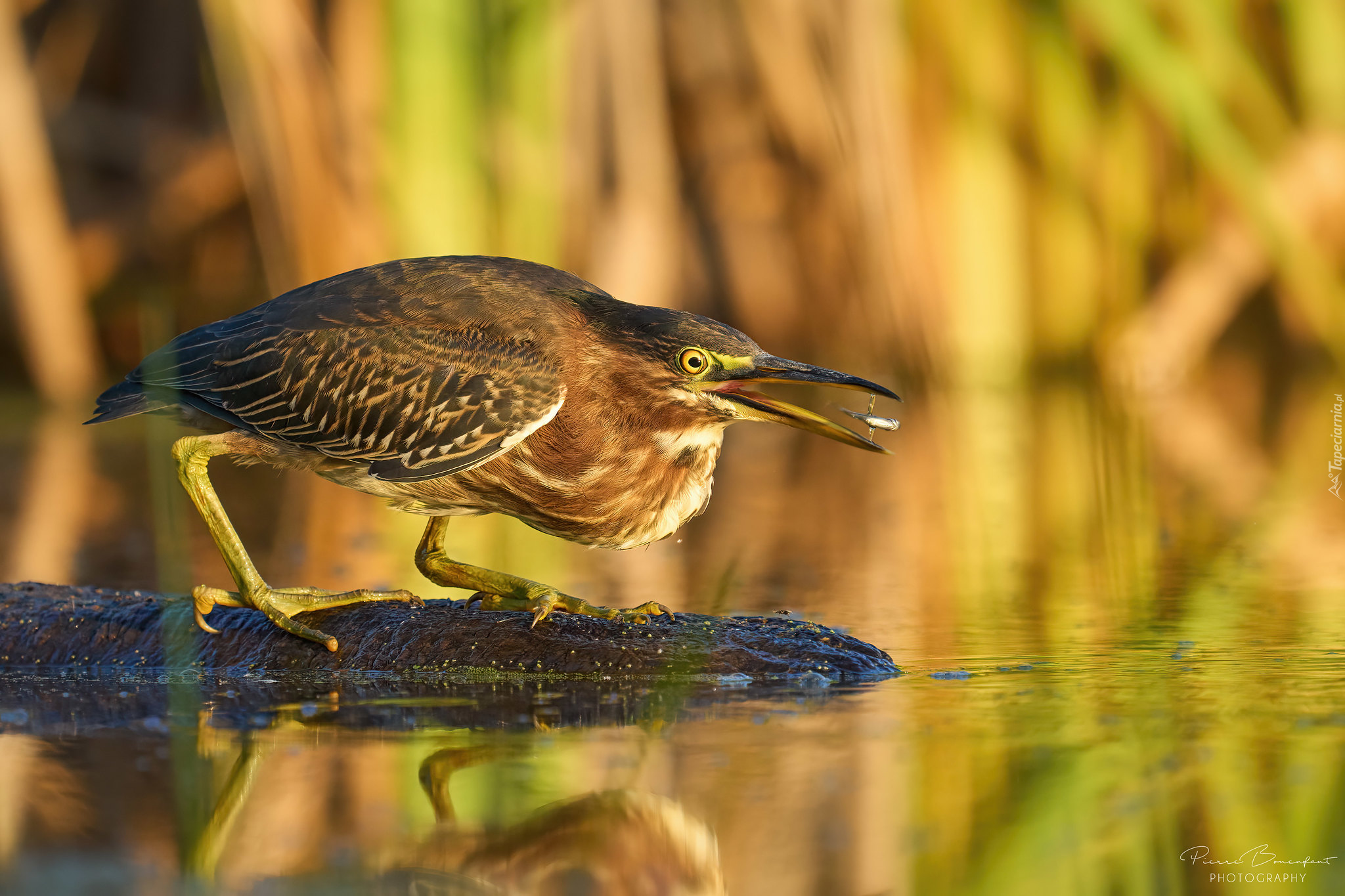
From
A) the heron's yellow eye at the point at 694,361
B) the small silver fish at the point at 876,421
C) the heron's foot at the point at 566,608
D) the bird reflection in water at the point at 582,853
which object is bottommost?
the bird reflection in water at the point at 582,853

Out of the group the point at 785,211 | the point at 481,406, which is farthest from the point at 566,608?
the point at 785,211

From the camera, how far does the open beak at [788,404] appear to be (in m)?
4.69

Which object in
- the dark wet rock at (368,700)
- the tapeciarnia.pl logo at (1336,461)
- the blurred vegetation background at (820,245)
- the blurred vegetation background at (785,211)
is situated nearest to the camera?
the dark wet rock at (368,700)

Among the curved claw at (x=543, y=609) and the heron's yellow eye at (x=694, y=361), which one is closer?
the curved claw at (x=543, y=609)

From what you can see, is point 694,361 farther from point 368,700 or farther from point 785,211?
point 785,211

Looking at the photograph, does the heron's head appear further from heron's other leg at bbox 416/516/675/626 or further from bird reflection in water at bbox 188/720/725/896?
bird reflection in water at bbox 188/720/725/896

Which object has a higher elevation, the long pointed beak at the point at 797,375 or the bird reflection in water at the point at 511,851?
the long pointed beak at the point at 797,375

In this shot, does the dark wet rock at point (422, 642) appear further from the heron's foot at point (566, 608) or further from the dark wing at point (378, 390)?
the dark wing at point (378, 390)

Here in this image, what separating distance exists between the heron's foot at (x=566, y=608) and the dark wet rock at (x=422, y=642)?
4 centimetres

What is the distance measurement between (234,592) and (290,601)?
0.26 meters

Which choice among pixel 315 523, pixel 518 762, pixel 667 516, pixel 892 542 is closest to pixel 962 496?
pixel 892 542

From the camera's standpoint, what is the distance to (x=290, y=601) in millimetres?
4836

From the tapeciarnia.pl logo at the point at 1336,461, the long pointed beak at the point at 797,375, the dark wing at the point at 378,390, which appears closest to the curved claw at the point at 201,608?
the dark wing at the point at 378,390

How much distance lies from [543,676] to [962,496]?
181 inches
